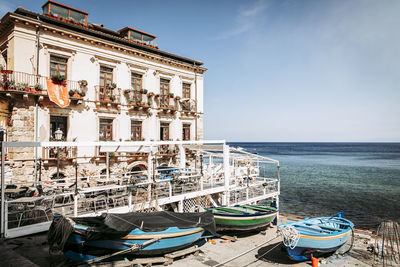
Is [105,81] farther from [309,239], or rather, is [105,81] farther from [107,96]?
[309,239]

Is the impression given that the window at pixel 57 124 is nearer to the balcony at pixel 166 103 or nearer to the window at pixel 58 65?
the window at pixel 58 65

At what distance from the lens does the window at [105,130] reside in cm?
2116

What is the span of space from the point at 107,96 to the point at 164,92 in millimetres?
6220

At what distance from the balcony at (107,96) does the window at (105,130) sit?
1370 millimetres

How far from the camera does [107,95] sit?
822 inches

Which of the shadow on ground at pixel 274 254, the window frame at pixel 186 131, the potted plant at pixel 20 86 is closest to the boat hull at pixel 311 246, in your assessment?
the shadow on ground at pixel 274 254

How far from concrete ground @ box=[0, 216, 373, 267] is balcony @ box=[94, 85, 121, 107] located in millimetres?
10878

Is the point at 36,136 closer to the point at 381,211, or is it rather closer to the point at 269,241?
the point at 269,241

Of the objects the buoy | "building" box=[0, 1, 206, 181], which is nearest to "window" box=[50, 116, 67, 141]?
"building" box=[0, 1, 206, 181]

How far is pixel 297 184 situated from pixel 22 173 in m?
39.5

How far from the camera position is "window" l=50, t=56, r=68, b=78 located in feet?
61.6

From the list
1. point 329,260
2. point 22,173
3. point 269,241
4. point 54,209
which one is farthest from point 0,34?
point 329,260

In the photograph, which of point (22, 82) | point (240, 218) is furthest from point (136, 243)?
point (22, 82)

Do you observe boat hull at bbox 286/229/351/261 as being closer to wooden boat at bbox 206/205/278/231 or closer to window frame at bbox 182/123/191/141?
wooden boat at bbox 206/205/278/231
